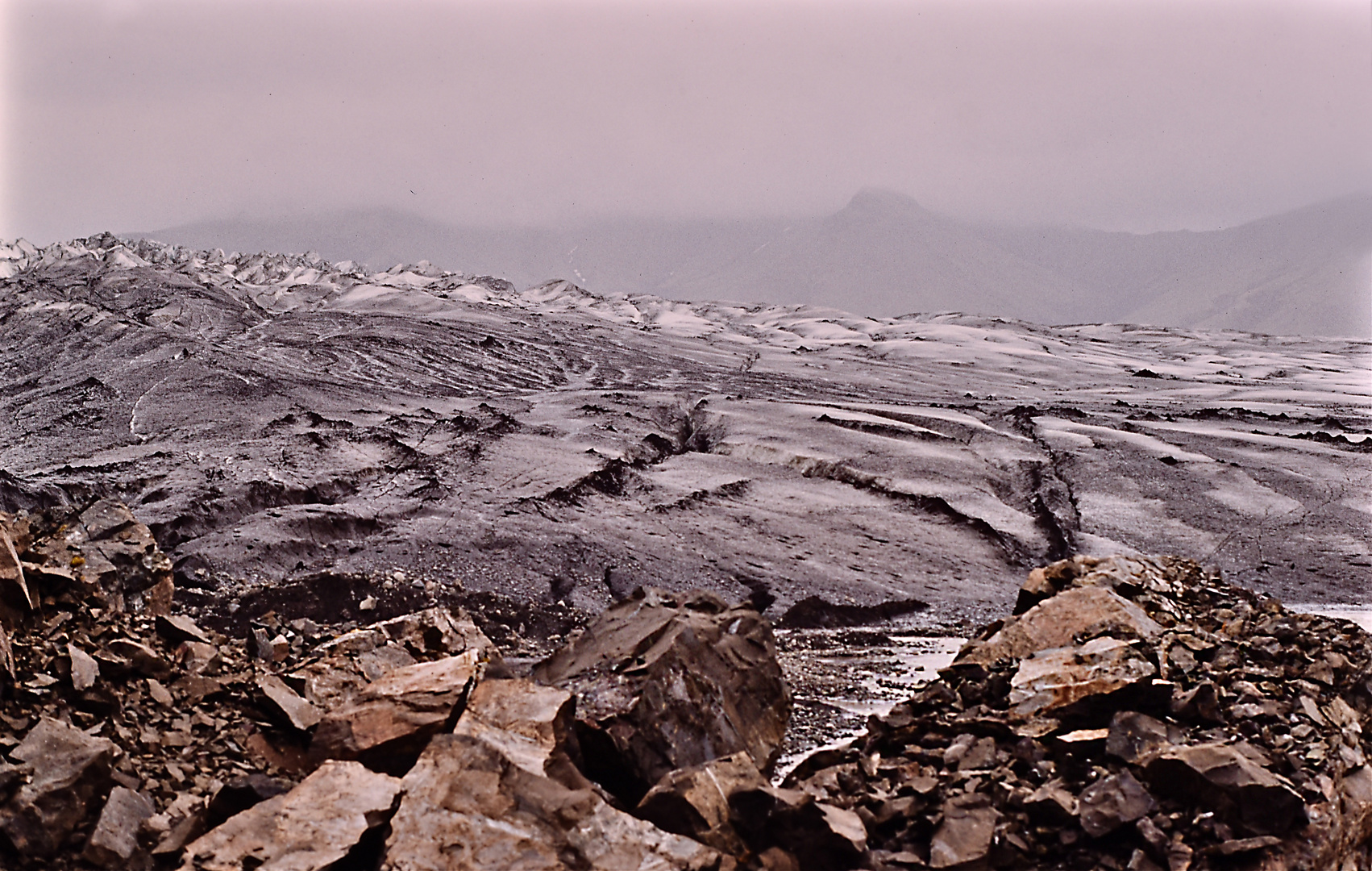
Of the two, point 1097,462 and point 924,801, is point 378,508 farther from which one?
point 1097,462

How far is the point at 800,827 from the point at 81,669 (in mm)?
2978

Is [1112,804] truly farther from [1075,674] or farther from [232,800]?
[232,800]

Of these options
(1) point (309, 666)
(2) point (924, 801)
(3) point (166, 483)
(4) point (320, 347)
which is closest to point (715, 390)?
(4) point (320, 347)

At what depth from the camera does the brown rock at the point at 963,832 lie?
351 centimetres

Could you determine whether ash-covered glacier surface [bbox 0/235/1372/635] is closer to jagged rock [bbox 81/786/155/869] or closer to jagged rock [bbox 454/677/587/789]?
jagged rock [bbox 454/677/587/789]

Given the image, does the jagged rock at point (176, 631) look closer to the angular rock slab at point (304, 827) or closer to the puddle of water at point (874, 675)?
the angular rock slab at point (304, 827)

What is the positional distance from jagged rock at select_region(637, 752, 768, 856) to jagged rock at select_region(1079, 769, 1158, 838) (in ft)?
3.86

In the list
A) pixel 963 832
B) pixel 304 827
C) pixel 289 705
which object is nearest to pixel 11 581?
pixel 289 705

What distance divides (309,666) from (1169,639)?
4.32 metres

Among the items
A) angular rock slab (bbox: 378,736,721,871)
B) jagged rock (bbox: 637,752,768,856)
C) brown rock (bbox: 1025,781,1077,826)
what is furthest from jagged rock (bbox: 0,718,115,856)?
brown rock (bbox: 1025,781,1077,826)

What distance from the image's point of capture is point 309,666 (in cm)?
525

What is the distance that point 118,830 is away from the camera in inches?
136

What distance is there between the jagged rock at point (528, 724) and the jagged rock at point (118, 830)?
3.80ft

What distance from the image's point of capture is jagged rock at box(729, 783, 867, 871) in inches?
139
